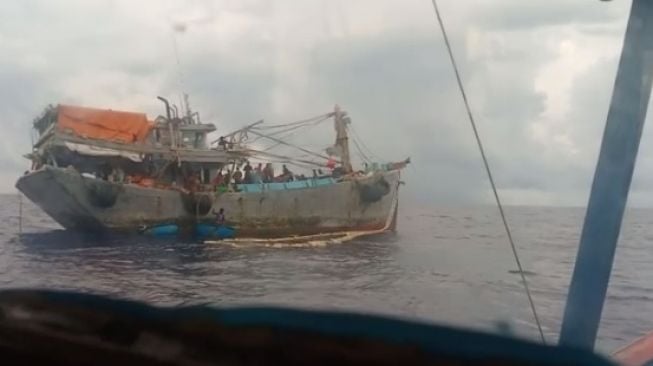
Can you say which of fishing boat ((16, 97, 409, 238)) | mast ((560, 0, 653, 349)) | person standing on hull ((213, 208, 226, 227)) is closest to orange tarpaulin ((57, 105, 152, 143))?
fishing boat ((16, 97, 409, 238))

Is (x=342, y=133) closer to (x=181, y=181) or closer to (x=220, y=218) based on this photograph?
(x=181, y=181)

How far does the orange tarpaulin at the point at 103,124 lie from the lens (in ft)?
8.23

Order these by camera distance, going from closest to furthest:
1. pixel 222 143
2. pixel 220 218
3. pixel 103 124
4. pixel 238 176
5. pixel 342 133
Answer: pixel 342 133 < pixel 103 124 < pixel 222 143 < pixel 238 176 < pixel 220 218

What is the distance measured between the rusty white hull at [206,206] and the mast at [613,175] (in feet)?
3.64

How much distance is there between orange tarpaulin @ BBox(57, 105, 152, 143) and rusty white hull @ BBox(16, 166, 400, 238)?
40cm

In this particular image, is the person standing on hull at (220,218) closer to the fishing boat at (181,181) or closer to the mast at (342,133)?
the fishing boat at (181,181)

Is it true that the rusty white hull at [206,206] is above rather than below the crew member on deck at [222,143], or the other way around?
below

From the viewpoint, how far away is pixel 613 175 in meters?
1.90

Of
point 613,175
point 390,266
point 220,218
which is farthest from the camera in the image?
point 220,218

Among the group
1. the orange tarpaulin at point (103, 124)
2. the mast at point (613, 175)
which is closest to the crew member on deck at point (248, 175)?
the orange tarpaulin at point (103, 124)

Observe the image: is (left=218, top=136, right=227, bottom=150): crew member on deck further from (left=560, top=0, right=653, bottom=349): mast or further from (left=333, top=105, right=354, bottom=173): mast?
(left=560, top=0, right=653, bottom=349): mast

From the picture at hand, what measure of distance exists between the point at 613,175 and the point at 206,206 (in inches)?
74.4

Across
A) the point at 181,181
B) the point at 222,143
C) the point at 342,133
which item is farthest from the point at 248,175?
the point at 342,133

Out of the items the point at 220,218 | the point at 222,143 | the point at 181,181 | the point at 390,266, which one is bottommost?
the point at 390,266
